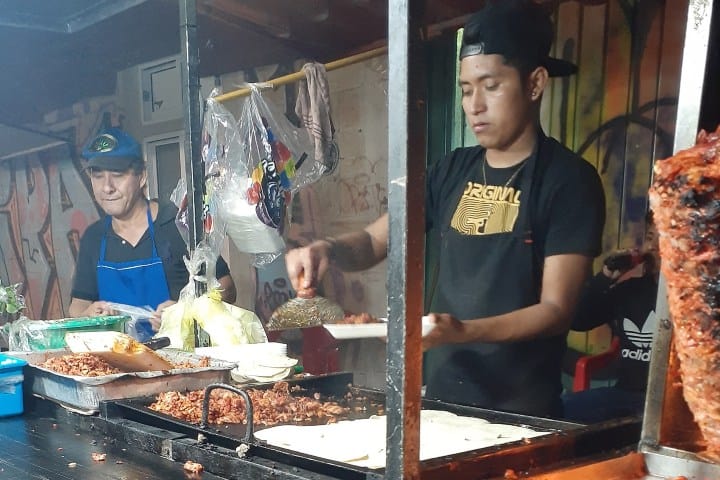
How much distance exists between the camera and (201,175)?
3.39m

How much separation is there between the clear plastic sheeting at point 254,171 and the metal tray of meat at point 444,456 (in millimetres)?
1069

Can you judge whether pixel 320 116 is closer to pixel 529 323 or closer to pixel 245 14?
pixel 245 14

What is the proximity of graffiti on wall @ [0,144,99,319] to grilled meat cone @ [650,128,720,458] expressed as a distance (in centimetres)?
624

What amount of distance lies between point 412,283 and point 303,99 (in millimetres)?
2541

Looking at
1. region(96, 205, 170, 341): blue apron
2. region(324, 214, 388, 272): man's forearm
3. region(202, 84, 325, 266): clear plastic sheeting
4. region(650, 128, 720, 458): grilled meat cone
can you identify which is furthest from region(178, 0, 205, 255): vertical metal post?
region(650, 128, 720, 458): grilled meat cone

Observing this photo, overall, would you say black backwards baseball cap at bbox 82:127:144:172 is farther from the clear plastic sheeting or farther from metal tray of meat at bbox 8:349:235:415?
metal tray of meat at bbox 8:349:235:415

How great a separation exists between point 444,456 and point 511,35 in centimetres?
213

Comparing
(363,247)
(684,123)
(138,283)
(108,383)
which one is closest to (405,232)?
(684,123)

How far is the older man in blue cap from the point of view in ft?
17.2

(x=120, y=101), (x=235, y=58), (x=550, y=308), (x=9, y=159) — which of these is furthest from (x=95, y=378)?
(x=9, y=159)

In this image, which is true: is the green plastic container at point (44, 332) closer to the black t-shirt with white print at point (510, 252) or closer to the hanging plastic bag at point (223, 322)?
the hanging plastic bag at point (223, 322)

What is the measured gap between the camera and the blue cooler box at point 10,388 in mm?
2375

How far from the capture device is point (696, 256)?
1020 millimetres

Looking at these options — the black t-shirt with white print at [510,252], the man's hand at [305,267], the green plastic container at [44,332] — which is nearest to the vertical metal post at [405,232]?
the man's hand at [305,267]
